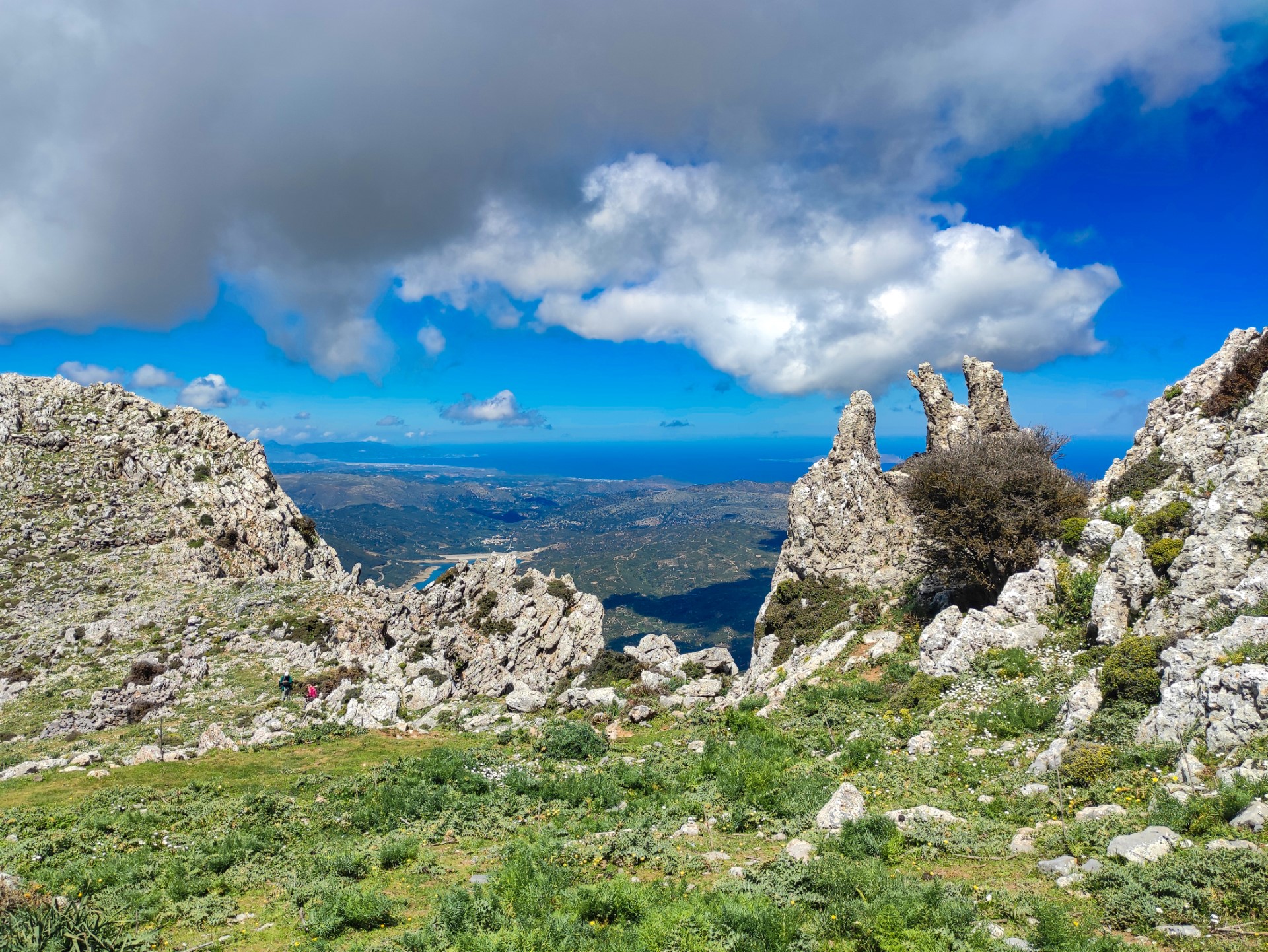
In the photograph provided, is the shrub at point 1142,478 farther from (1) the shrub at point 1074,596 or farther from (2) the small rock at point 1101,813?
(2) the small rock at point 1101,813

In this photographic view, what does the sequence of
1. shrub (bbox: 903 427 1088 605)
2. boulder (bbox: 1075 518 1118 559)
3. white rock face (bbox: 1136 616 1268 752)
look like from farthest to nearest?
1. shrub (bbox: 903 427 1088 605)
2. boulder (bbox: 1075 518 1118 559)
3. white rock face (bbox: 1136 616 1268 752)

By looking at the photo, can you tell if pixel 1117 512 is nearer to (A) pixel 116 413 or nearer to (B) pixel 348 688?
(B) pixel 348 688

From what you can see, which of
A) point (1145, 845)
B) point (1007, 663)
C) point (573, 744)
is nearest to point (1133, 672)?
point (1007, 663)

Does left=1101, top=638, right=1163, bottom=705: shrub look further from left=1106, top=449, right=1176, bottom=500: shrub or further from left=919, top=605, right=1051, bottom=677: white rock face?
left=1106, top=449, right=1176, bottom=500: shrub

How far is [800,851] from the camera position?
1026 cm

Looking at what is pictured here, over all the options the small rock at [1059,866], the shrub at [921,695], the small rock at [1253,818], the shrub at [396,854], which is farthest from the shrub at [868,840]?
the shrub at [921,695]

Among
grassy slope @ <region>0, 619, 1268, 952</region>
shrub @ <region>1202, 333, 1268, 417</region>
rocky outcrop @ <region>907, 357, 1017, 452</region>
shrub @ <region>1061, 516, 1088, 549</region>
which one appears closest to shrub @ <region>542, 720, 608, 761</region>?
grassy slope @ <region>0, 619, 1268, 952</region>

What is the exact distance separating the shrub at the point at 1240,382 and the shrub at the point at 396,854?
100ft

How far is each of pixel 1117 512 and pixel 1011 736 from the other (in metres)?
11.9

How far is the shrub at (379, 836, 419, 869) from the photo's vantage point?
38.1 ft

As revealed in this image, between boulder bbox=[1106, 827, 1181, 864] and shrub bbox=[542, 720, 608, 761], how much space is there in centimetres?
1410

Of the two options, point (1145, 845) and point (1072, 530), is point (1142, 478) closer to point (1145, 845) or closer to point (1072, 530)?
point (1072, 530)

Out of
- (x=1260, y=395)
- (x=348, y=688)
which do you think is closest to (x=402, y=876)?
(x=348, y=688)

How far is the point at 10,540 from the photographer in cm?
4503
